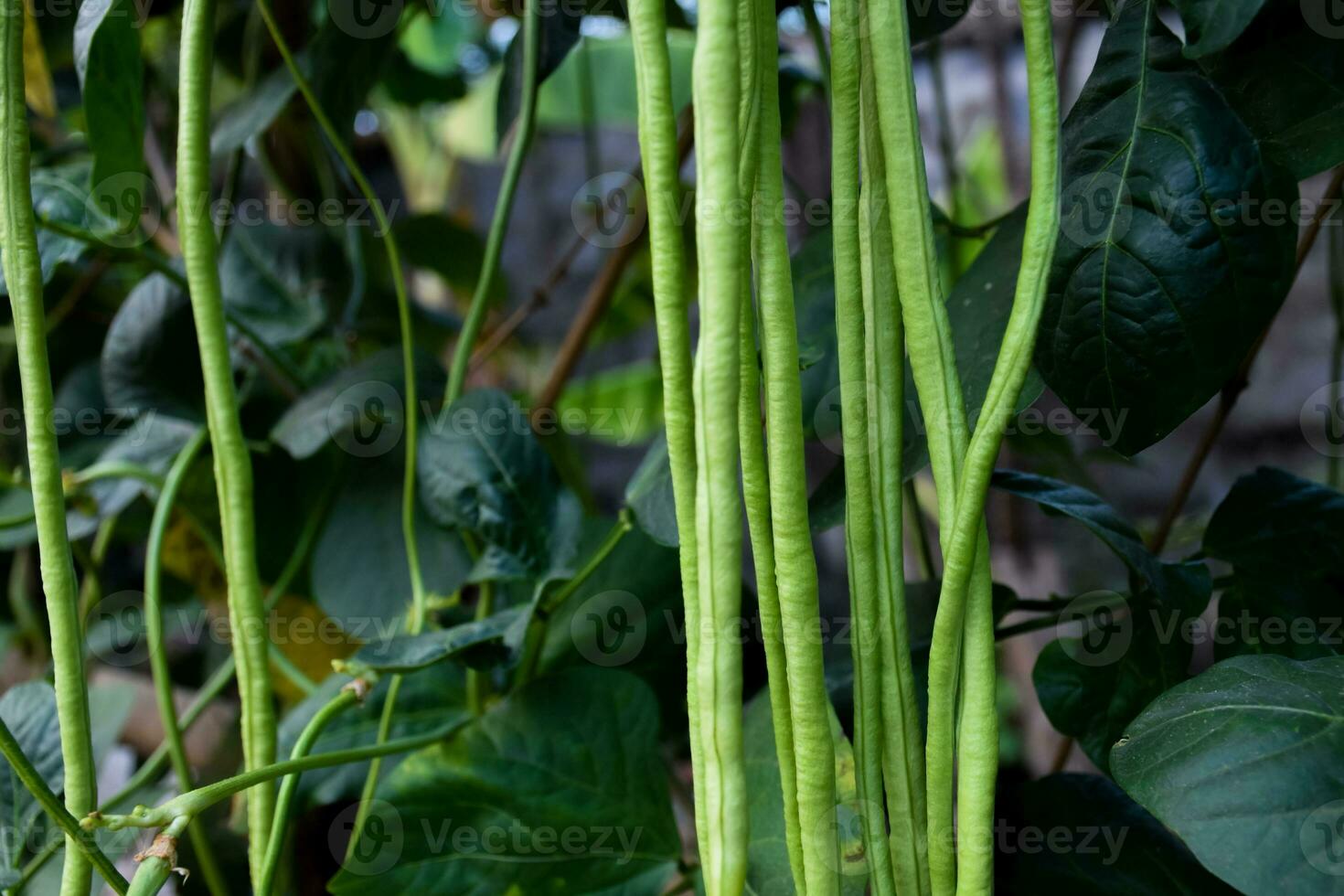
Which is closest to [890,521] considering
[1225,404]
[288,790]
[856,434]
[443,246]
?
[856,434]

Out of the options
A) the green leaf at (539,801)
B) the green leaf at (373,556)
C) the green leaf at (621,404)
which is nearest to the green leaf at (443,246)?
the green leaf at (621,404)

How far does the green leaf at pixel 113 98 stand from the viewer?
44 cm

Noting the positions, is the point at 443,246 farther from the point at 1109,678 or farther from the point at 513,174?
the point at 1109,678

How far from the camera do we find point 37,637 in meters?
0.88

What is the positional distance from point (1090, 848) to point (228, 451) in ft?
1.38

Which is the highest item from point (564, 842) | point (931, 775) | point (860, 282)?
point (860, 282)

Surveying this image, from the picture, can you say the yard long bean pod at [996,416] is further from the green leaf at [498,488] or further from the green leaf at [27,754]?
the green leaf at [27,754]

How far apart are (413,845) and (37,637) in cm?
60

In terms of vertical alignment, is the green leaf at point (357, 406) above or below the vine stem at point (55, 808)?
above

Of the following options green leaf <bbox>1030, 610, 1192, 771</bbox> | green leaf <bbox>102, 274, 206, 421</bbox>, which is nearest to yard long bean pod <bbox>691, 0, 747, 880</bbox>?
green leaf <bbox>1030, 610, 1192, 771</bbox>

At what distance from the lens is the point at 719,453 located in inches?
10.0

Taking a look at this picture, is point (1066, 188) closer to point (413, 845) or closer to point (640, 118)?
point (640, 118)

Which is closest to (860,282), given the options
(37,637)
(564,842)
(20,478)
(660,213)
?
(660,213)

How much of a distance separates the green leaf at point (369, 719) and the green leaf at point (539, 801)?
0.06m
